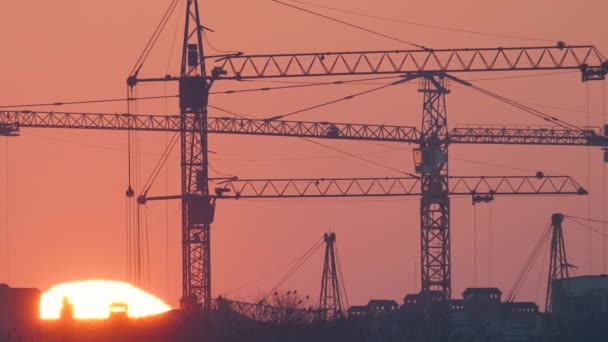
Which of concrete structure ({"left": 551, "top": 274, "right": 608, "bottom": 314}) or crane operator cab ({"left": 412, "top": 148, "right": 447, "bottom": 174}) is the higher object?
crane operator cab ({"left": 412, "top": 148, "right": 447, "bottom": 174})

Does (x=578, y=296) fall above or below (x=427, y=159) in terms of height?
below

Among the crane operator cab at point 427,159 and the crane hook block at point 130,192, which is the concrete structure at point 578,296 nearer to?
the crane operator cab at point 427,159

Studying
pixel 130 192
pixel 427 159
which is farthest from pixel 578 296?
pixel 130 192

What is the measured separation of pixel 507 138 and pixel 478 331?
16319mm

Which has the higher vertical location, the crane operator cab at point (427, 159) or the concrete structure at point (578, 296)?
the crane operator cab at point (427, 159)

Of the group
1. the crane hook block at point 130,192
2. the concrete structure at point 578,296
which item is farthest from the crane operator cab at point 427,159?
the crane hook block at point 130,192

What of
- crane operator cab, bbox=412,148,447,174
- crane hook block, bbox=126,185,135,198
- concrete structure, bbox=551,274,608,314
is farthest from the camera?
concrete structure, bbox=551,274,608,314

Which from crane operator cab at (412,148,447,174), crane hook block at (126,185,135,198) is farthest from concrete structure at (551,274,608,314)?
crane hook block at (126,185,135,198)

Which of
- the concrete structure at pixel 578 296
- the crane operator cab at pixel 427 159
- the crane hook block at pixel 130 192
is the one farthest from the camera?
the concrete structure at pixel 578 296

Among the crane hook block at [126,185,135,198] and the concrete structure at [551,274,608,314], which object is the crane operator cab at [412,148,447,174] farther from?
the crane hook block at [126,185,135,198]

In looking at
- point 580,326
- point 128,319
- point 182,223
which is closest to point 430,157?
point 580,326

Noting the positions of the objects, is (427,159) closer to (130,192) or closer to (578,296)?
(578,296)

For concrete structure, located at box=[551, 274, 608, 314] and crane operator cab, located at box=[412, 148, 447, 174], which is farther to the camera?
concrete structure, located at box=[551, 274, 608, 314]

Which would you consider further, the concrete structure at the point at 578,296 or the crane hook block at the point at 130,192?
the concrete structure at the point at 578,296
